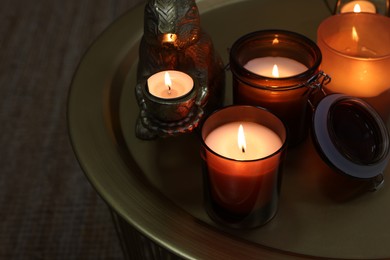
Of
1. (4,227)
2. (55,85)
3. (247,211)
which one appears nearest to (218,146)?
(247,211)

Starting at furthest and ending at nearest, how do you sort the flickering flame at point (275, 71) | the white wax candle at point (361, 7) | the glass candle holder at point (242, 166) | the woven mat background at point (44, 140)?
the woven mat background at point (44, 140)
the white wax candle at point (361, 7)
the flickering flame at point (275, 71)
the glass candle holder at point (242, 166)

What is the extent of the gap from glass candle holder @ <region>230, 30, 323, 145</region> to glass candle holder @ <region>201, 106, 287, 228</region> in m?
0.03

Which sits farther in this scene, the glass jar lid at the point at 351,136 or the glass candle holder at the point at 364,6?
the glass candle holder at the point at 364,6

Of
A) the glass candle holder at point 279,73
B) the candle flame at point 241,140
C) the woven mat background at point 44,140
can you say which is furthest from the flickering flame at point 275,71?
the woven mat background at point 44,140

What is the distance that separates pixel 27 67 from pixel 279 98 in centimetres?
105

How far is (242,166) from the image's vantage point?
1.61 feet

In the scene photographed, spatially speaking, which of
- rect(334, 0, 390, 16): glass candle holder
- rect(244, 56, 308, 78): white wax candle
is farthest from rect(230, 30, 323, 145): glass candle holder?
rect(334, 0, 390, 16): glass candle holder

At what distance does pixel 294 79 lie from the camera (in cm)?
54

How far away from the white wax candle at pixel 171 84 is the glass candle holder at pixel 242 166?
0.17ft

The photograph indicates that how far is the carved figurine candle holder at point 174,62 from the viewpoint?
54cm

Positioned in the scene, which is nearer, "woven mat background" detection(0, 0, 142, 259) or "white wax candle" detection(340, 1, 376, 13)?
"white wax candle" detection(340, 1, 376, 13)

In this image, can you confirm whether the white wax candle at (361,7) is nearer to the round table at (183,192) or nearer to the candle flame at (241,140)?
the round table at (183,192)

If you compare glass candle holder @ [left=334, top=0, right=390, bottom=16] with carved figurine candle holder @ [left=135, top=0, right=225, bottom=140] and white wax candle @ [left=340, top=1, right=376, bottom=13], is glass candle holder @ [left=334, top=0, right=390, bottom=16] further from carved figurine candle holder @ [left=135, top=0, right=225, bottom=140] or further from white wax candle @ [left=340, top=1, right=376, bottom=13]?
carved figurine candle holder @ [left=135, top=0, right=225, bottom=140]

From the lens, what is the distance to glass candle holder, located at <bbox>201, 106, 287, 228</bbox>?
1.65 ft
